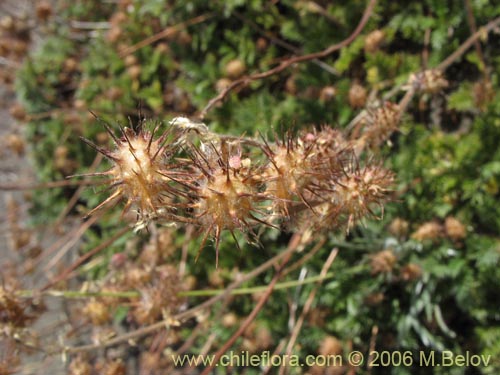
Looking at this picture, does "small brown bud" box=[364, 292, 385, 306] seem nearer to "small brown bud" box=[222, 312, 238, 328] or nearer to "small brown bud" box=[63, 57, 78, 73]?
"small brown bud" box=[222, 312, 238, 328]

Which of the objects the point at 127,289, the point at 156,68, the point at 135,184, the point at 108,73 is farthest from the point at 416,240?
the point at 108,73

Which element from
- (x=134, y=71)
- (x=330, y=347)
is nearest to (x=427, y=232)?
(x=330, y=347)

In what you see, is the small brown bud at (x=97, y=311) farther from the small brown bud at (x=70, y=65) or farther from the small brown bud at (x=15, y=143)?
the small brown bud at (x=70, y=65)

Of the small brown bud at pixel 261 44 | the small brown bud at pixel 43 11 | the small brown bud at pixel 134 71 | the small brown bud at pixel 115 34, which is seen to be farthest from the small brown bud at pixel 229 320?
the small brown bud at pixel 43 11

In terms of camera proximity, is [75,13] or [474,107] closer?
[474,107]

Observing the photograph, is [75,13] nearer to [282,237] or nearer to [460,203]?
[282,237]

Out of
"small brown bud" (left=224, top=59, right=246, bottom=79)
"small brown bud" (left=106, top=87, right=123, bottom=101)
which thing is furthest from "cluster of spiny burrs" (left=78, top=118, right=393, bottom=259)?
"small brown bud" (left=106, top=87, right=123, bottom=101)

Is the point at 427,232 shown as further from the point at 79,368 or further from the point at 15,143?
the point at 15,143

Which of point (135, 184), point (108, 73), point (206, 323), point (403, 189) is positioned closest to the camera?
point (135, 184)
